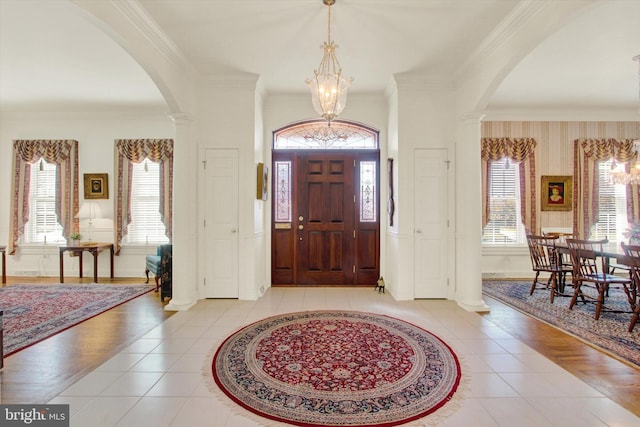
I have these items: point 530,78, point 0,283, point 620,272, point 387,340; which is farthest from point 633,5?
point 0,283

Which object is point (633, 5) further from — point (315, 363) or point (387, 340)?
point (315, 363)

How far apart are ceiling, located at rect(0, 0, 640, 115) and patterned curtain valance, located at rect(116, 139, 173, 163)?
0.88 metres

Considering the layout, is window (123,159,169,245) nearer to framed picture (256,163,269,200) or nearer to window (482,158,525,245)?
framed picture (256,163,269,200)

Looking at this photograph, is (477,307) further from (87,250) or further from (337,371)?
(87,250)

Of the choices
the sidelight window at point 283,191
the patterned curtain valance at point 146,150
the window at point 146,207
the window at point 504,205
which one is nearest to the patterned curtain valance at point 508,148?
the window at point 504,205

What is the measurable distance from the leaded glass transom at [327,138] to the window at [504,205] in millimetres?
2577

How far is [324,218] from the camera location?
17.8ft

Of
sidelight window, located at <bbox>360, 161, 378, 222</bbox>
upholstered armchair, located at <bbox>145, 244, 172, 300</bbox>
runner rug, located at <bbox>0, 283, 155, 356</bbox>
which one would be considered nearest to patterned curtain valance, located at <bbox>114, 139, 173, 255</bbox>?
runner rug, located at <bbox>0, 283, 155, 356</bbox>

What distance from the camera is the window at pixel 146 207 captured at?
6113 mm

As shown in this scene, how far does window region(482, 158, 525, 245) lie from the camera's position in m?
6.14

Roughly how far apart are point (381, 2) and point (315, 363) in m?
3.24

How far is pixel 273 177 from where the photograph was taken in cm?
544

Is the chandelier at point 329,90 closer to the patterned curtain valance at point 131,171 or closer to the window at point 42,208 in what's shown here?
the patterned curtain valance at point 131,171

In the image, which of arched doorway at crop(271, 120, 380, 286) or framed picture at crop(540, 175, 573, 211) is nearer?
arched doorway at crop(271, 120, 380, 286)
